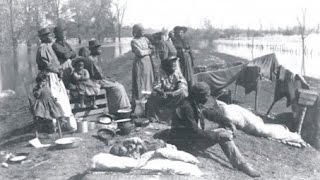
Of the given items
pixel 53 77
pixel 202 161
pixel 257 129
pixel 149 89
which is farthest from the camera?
pixel 149 89

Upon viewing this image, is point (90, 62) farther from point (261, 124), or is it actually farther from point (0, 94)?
point (0, 94)

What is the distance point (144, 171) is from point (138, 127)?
→ 252cm

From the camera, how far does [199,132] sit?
5.30m

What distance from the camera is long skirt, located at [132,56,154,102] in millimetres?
8461

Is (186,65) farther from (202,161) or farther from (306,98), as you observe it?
(202,161)

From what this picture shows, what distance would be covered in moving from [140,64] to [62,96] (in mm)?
2153

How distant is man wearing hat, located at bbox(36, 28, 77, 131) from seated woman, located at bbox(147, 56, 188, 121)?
1.66 metres

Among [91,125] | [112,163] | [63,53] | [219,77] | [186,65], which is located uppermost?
[63,53]

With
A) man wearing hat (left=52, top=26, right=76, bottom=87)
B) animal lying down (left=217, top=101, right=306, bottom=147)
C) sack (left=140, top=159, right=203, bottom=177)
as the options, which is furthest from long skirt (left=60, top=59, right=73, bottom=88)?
sack (left=140, top=159, right=203, bottom=177)

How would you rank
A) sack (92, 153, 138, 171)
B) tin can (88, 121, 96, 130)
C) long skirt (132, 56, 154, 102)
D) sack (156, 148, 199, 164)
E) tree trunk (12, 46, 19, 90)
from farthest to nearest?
1. tree trunk (12, 46, 19, 90)
2. long skirt (132, 56, 154, 102)
3. tin can (88, 121, 96, 130)
4. sack (156, 148, 199, 164)
5. sack (92, 153, 138, 171)

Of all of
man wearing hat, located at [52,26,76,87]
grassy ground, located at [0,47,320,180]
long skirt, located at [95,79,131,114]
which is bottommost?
grassy ground, located at [0,47,320,180]

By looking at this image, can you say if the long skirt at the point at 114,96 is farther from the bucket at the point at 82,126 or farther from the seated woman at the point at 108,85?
the bucket at the point at 82,126

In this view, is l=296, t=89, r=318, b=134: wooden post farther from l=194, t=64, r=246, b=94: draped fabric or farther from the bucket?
the bucket

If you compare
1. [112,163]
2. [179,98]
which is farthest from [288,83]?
[112,163]
